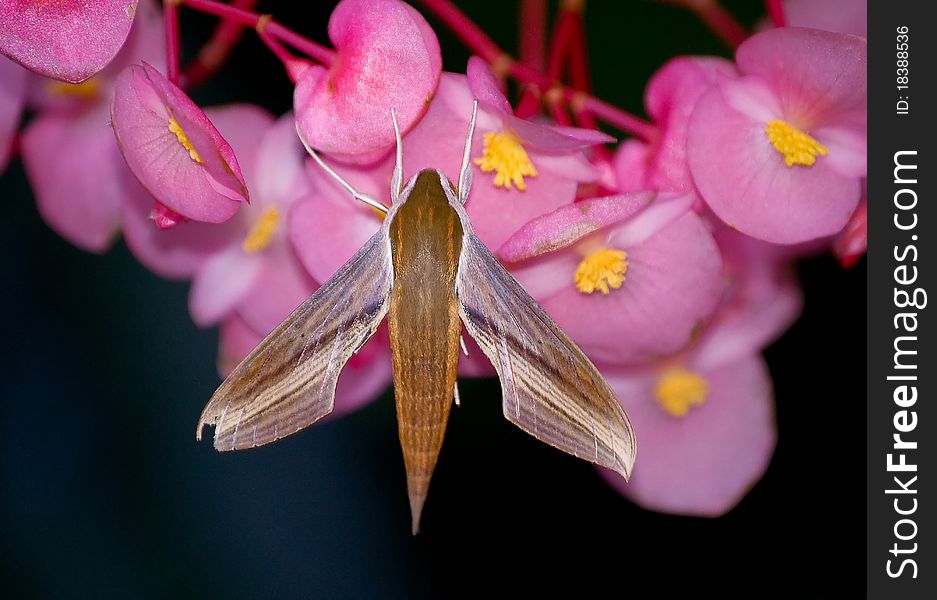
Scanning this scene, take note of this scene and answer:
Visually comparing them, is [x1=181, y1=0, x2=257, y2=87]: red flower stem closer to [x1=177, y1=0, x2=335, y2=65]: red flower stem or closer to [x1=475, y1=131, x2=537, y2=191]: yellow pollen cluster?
[x1=177, y1=0, x2=335, y2=65]: red flower stem

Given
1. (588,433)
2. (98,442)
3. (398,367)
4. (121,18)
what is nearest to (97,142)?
(121,18)

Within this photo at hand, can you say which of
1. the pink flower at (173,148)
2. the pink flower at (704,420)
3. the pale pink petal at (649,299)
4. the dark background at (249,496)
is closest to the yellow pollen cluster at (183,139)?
the pink flower at (173,148)

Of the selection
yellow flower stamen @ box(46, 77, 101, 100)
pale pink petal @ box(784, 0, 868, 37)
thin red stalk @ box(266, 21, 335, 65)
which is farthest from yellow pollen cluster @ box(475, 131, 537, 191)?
yellow flower stamen @ box(46, 77, 101, 100)

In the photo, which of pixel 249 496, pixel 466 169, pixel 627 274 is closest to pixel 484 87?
pixel 466 169

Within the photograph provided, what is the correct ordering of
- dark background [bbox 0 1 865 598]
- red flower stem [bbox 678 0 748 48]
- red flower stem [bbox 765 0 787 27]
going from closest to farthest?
red flower stem [bbox 765 0 787 27] < red flower stem [bbox 678 0 748 48] < dark background [bbox 0 1 865 598]

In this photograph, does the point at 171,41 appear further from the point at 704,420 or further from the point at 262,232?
the point at 704,420

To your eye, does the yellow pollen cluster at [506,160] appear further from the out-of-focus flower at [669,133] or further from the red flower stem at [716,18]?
the red flower stem at [716,18]
